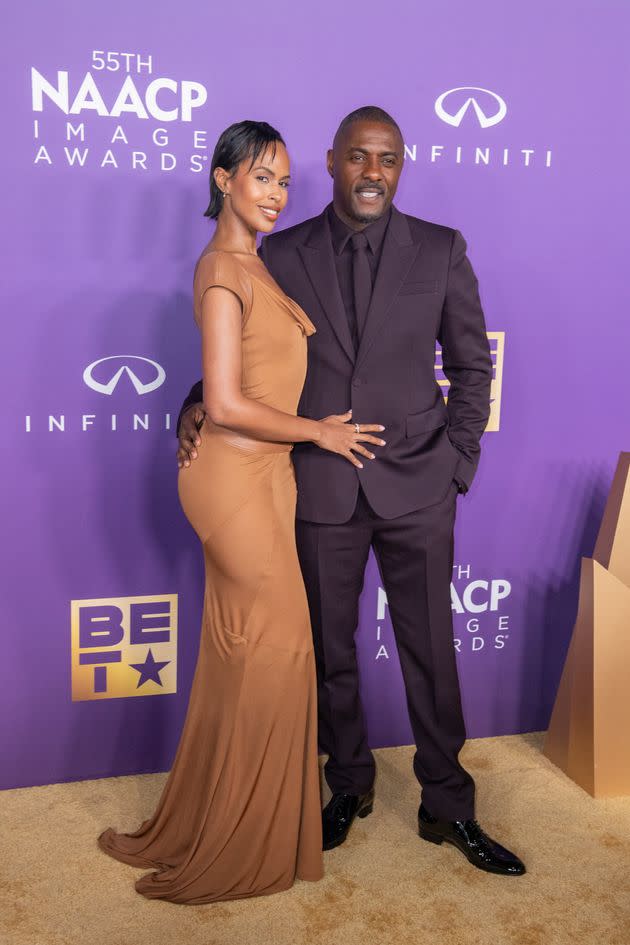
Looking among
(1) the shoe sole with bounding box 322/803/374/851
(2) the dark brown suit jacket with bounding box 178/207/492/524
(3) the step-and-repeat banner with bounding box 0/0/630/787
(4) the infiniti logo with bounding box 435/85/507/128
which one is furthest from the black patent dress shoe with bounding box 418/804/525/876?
(4) the infiniti logo with bounding box 435/85/507/128

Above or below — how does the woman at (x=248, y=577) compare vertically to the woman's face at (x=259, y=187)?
below

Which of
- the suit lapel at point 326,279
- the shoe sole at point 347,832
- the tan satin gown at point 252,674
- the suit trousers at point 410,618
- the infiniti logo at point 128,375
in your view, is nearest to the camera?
the tan satin gown at point 252,674

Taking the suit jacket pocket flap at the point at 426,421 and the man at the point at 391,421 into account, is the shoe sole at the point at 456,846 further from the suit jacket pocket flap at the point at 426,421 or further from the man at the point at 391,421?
the suit jacket pocket flap at the point at 426,421

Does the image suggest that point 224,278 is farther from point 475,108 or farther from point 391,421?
point 475,108

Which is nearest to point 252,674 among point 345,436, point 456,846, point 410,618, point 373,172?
point 410,618

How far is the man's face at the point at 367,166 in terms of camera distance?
2379 millimetres

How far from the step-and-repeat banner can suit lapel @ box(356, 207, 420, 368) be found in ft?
1.53

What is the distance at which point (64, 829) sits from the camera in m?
2.74

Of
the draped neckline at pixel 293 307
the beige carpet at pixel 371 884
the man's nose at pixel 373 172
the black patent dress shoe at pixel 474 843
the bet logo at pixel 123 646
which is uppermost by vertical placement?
the man's nose at pixel 373 172

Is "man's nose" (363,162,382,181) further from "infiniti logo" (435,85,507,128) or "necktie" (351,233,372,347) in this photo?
"infiniti logo" (435,85,507,128)

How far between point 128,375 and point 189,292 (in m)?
0.28

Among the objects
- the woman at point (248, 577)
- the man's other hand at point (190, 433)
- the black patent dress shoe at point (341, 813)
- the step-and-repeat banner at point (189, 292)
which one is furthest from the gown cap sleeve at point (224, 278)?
the black patent dress shoe at point (341, 813)

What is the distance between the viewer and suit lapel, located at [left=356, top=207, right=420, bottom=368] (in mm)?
2441

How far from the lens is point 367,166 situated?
7.82ft
